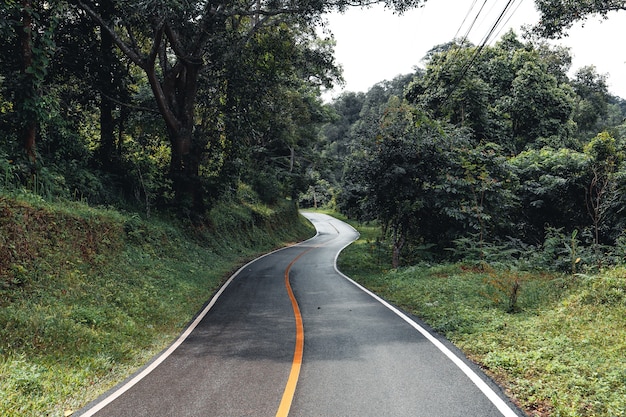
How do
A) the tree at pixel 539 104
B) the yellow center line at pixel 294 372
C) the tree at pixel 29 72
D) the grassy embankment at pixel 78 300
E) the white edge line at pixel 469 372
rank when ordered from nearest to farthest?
the white edge line at pixel 469 372 < the yellow center line at pixel 294 372 < the grassy embankment at pixel 78 300 < the tree at pixel 29 72 < the tree at pixel 539 104

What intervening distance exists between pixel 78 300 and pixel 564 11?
17284 mm

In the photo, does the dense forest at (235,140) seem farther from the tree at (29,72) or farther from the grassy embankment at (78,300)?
the grassy embankment at (78,300)

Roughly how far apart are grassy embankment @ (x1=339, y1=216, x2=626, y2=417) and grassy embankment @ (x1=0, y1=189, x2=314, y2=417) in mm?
5448

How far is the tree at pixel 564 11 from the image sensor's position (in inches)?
547

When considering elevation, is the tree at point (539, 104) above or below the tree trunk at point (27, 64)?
above

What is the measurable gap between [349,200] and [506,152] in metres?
12.3

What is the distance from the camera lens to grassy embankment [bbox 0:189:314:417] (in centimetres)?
542

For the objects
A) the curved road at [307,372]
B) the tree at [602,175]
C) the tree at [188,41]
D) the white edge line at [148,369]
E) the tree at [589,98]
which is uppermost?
the tree at [589,98]

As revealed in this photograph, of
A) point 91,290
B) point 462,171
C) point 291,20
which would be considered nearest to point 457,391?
point 91,290

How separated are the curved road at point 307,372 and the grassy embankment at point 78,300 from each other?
0.64 m

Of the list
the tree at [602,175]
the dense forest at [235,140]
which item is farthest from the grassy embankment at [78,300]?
the tree at [602,175]

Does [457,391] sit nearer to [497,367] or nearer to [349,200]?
[497,367]

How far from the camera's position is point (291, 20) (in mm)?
16828

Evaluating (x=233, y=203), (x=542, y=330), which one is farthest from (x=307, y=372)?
(x=233, y=203)
